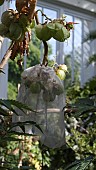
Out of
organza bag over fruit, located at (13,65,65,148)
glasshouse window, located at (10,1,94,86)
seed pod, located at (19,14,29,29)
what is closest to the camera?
seed pod, located at (19,14,29,29)

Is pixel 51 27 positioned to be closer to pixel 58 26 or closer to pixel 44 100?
pixel 58 26

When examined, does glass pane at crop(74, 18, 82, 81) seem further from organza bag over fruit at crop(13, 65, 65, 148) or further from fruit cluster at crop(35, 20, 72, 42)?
fruit cluster at crop(35, 20, 72, 42)

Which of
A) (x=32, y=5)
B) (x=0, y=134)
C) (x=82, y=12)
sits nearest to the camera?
(x=32, y=5)

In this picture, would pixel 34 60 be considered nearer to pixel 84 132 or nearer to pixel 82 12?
pixel 82 12

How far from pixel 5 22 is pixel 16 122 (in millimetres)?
309

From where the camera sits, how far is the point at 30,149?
3656mm

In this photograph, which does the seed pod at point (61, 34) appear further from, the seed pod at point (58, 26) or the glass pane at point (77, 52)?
the glass pane at point (77, 52)

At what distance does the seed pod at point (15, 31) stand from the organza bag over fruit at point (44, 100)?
0.63 ft

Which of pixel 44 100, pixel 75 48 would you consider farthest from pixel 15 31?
pixel 75 48

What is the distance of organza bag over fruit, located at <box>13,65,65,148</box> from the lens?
1000mm

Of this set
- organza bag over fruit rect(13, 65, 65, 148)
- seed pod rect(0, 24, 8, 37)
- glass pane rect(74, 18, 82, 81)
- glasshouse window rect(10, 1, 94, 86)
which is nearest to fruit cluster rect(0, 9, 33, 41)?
seed pod rect(0, 24, 8, 37)

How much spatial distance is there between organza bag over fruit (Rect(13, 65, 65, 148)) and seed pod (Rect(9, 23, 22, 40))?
0.63 feet

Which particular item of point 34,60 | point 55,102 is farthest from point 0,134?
point 34,60

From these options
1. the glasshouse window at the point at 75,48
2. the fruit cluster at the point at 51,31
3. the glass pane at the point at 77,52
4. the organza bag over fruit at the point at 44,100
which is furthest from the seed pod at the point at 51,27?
the glass pane at the point at 77,52
